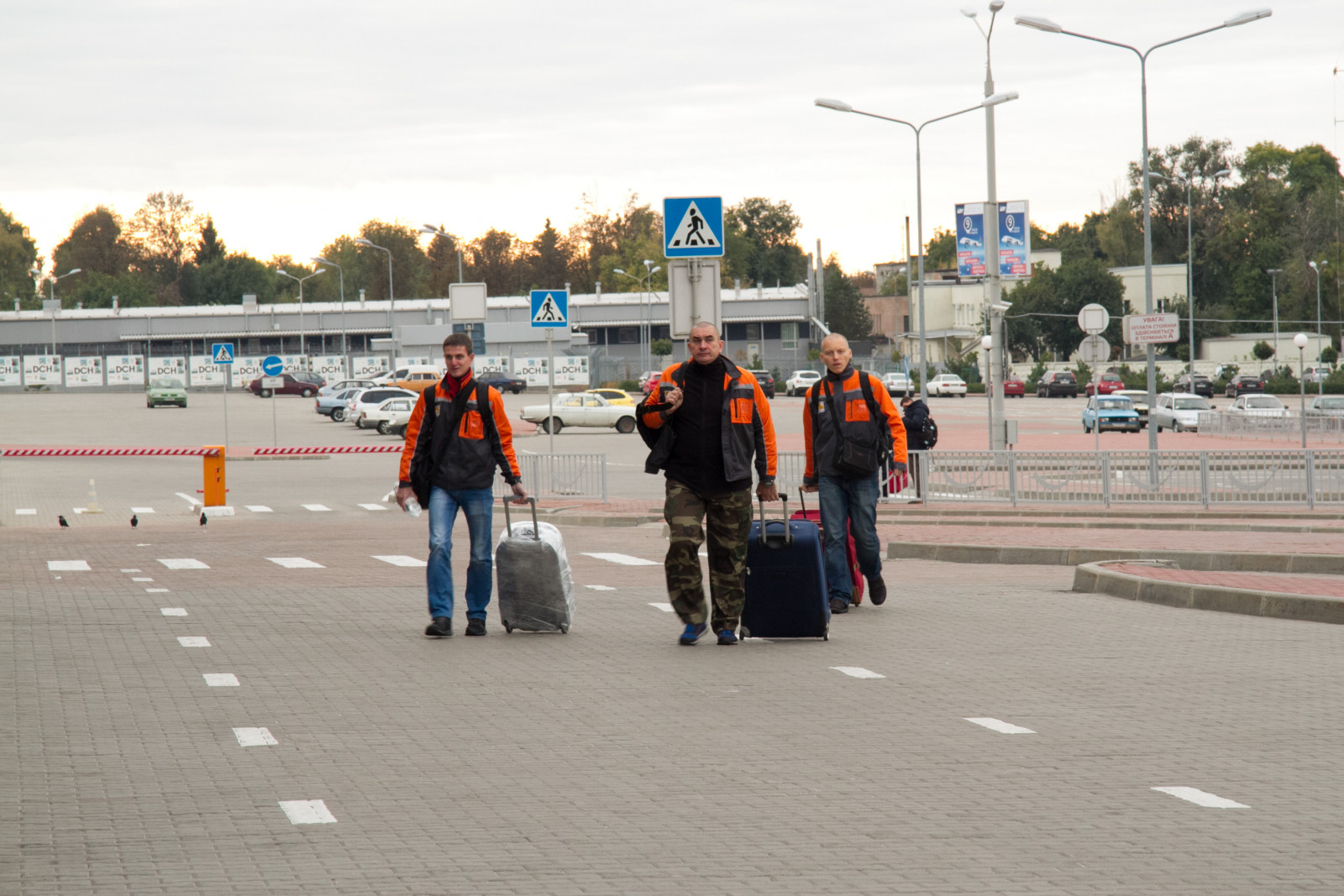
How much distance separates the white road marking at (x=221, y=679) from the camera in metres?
7.95

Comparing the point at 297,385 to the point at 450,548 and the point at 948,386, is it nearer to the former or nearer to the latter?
the point at 948,386

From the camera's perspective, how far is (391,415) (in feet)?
162

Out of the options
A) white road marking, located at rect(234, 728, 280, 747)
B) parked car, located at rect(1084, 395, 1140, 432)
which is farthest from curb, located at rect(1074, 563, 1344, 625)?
parked car, located at rect(1084, 395, 1140, 432)

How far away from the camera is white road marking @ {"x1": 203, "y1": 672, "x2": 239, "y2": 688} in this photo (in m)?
7.95

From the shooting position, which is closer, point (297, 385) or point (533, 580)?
point (533, 580)

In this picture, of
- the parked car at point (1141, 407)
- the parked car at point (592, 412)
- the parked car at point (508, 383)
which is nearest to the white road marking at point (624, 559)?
the parked car at point (592, 412)

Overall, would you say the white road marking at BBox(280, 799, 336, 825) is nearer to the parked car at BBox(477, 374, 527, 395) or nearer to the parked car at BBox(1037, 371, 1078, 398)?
the parked car at BBox(477, 374, 527, 395)

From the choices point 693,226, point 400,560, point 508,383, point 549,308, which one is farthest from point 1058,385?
point 693,226

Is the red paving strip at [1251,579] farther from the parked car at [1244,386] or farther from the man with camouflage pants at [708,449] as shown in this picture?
the parked car at [1244,386]

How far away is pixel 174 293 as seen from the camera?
136 meters

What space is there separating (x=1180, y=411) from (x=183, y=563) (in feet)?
131

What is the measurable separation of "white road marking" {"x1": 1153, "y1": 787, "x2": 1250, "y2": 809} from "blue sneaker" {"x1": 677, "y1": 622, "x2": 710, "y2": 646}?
12.4ft

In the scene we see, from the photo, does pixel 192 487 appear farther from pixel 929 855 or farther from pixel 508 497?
pixel 929 855

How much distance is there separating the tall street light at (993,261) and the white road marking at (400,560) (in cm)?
1316
